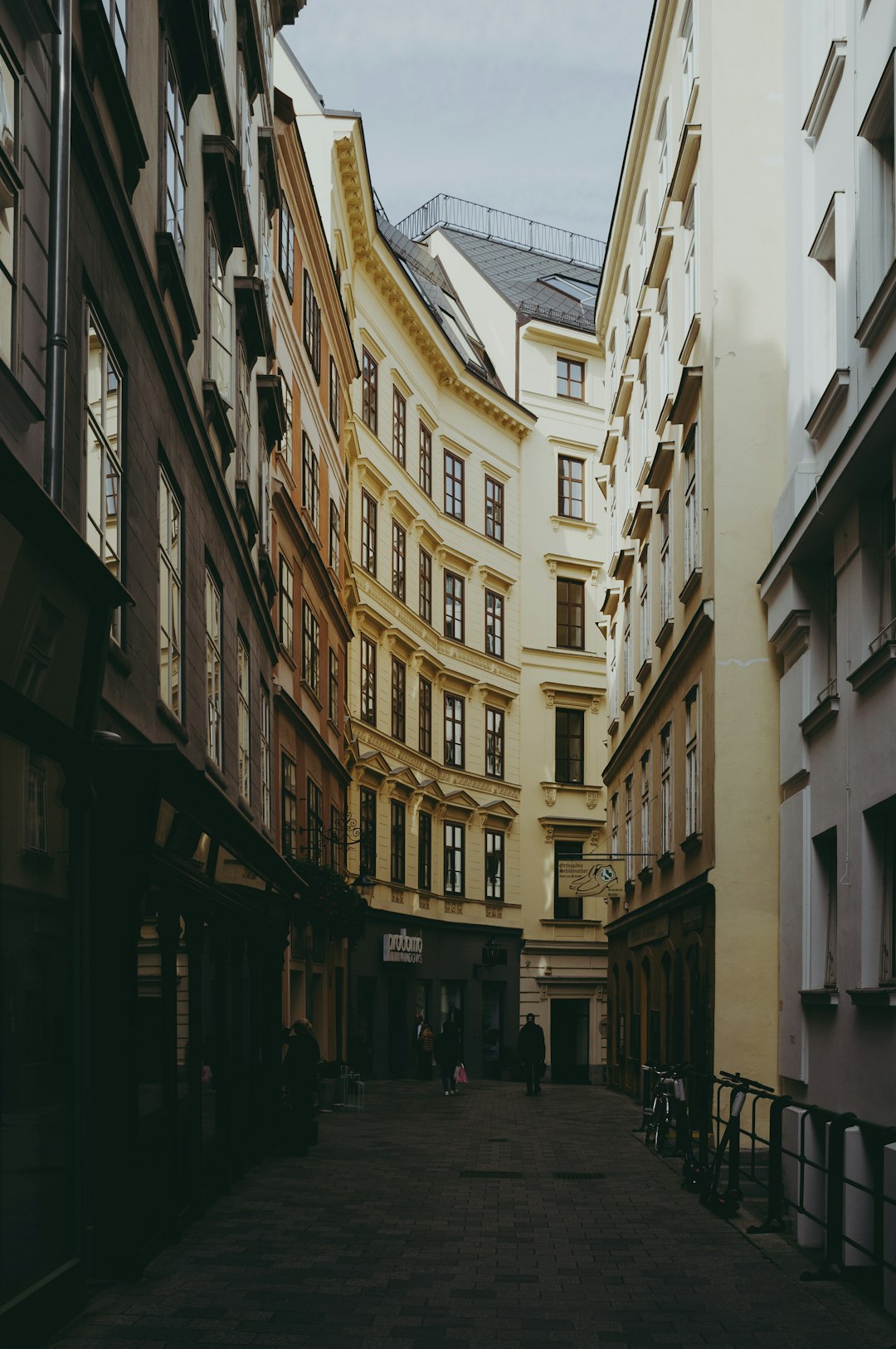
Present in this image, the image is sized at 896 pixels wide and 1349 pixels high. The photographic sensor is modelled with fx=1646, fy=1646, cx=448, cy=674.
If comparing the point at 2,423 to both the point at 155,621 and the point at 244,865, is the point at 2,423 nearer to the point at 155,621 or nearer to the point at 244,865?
the point at 155,621

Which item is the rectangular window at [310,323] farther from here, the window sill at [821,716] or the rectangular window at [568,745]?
the rectangular window at [568,745]

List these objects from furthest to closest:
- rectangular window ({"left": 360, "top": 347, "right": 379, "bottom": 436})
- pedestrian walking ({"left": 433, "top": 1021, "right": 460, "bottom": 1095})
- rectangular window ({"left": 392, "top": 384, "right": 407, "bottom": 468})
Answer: rectangular window ({"left": 392, "top": 384, "right": 407, "bottom": 468}) → rectangular window ({"left": 360, "top": 347, "right": 379, "bottom": 436}) → pedestrian walking ({"left": 433, "top": 1021, "right": 460, "bottom": 1095})

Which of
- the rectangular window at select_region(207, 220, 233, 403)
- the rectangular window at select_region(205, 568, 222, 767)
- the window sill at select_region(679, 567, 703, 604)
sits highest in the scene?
the rectangular window at select_region(207, 220, 233, 403)

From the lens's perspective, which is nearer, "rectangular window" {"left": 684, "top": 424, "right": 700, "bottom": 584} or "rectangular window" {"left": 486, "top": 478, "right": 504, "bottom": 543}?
"rectangular window" {"left": 684, "top": 424, "right": 700, "bottom": 584}

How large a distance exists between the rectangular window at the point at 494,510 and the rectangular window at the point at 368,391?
33.8 feet

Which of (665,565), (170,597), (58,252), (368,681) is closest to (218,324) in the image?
(170,597)

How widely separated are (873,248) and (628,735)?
71.8ft

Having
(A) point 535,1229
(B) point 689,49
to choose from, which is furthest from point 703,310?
(A) point 535,1229

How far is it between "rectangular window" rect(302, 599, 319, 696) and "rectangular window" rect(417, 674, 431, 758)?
13.9 metres

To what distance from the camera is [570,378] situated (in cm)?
5881

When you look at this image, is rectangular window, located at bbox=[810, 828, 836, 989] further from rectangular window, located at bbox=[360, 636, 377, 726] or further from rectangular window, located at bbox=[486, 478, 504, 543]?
rectangular window, located at bbox=[486, 478, 504, 543]

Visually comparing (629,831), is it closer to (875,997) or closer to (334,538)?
(334,538)

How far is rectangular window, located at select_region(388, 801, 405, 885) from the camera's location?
44938 millimetres

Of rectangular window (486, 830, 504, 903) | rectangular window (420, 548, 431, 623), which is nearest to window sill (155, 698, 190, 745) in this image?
rectangular window (420, 548, 431, 623)
